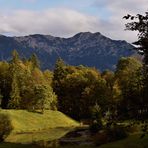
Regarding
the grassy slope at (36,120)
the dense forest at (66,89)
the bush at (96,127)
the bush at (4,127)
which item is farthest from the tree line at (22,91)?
the bush at (4,127)

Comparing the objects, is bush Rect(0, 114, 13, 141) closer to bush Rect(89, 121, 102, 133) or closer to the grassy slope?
bush Rect(89, 121, 102, 133)

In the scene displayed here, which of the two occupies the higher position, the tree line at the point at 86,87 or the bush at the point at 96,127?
the tree line at the point at 86,87

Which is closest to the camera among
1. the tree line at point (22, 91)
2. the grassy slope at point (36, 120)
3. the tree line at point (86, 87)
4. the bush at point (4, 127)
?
the bush at point (4, 127)

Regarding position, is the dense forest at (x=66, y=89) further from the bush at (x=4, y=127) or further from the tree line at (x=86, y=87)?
the bush at (x=4, y=127)

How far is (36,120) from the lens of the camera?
10444cm

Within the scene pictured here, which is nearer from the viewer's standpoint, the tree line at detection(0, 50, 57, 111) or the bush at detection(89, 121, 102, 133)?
the bush at detection(89, 121, 102, 133)

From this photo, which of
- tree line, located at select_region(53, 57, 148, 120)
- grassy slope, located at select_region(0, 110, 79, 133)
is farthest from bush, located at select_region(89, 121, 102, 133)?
tree line, located at select_region(53, 57, 148, 120)

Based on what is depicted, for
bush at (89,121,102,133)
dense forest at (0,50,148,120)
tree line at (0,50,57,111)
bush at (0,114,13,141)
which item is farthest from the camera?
dense forest at (0,50,148,120)

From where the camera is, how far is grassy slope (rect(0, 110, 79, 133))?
98.2 m

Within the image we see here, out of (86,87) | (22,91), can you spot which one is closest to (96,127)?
(22,91)

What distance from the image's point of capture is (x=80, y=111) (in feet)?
410

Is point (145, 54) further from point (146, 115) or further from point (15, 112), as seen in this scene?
point (15, 112)

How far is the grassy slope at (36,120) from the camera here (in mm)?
98188

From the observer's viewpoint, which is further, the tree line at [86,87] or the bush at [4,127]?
the tree line at [86,87]
